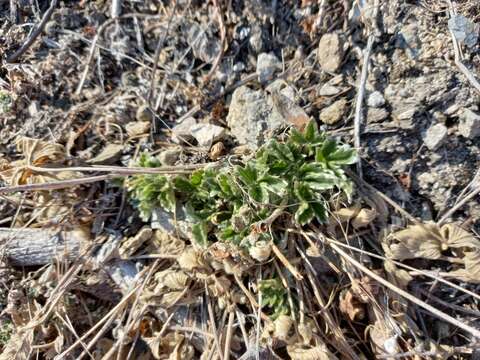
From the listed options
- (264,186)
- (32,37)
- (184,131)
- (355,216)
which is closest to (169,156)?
(184,131)

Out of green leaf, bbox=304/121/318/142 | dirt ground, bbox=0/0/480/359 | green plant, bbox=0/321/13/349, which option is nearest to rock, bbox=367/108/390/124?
dirt ground, bbox=0/0/480/359

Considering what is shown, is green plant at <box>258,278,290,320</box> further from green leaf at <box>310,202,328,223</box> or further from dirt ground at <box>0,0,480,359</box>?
green leaf at <box>310,202,328,223</box>

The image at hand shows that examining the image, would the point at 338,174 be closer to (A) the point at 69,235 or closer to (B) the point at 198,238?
(B) the point at 198,238

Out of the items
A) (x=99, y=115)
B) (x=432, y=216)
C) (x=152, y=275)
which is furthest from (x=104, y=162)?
(x=432, y=216)

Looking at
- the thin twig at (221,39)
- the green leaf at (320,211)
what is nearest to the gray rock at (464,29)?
the green leaf at (320,211)

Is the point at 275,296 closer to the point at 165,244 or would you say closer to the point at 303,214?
the point at 303,214

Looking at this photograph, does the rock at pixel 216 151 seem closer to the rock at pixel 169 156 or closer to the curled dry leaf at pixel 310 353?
the rock at pixel 169 156
